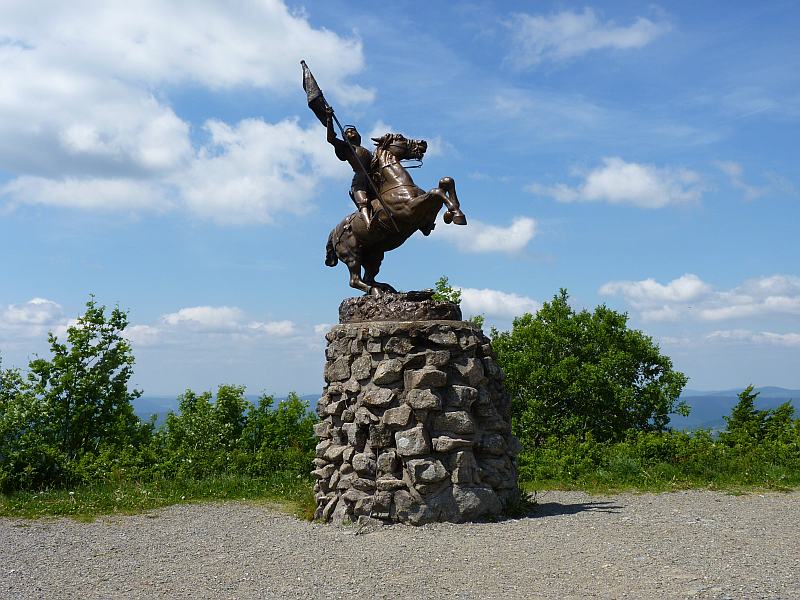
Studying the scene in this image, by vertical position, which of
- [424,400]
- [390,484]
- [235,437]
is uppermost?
[424,400]

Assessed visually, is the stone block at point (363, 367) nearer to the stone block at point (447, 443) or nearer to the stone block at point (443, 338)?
the stone block at point (443, 338)

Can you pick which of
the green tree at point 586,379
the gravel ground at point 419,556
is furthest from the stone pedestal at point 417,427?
the green tree at point 586,379

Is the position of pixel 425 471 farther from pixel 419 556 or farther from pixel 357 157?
pixel 357 157

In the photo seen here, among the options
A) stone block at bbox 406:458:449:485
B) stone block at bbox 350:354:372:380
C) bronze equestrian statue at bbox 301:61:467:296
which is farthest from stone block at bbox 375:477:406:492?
bronze equestrian statue at bbox 301:61:467:296

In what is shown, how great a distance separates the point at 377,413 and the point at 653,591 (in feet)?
11.2

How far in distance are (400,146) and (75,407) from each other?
300 inches

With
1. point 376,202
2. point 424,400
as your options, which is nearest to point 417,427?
point 424,400

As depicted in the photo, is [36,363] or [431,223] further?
[36,363]

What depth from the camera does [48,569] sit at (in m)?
6.90

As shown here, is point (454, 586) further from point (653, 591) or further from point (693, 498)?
point (693, 498)

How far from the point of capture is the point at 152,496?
1030 centimetres

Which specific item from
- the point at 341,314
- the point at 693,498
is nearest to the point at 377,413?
the point at 341,314

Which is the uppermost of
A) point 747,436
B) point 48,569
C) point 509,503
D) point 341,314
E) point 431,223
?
point 431,223

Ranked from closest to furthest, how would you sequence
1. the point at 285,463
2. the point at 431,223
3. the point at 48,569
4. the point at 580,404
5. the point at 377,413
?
the point at 48,569
the point at 377,413
the point at 431,223
the point at 285,463
the point at 580,404
